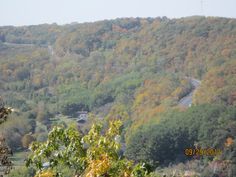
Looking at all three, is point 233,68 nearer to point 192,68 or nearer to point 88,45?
point 192,68

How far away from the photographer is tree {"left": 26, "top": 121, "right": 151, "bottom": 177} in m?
9.35

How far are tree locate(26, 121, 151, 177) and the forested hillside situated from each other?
5542 centimetres

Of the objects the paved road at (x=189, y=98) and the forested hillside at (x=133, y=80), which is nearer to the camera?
the forested hillside at (x=133, y=80)

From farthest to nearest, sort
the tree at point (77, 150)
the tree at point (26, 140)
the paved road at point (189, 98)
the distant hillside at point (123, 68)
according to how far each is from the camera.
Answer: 1. the distant hillside at point (123, 68)
2. the paved road at point (189, 98)
3. the tree at point (26, 140)
4. the tree at point (77, 150)

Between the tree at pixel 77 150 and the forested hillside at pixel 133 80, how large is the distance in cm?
5542

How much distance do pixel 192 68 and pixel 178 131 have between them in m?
43.8

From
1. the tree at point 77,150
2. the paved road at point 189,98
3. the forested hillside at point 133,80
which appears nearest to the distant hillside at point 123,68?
the forested hillside at point 133,80

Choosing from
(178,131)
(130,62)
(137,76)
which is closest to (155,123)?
(178,131)

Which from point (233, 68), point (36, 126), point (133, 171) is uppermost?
point (133, 171)

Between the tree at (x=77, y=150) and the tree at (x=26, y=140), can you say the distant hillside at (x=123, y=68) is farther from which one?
the tree at (x=77, y=150)

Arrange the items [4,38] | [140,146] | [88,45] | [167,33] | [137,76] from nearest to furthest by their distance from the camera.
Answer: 1. [140,146]
2. [137,76]
3. [167,33]
4. [88,45]
5. [4,38]

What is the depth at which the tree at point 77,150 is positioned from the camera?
9.35 metres

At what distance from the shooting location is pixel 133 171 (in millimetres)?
8781

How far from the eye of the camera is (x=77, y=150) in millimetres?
9703
